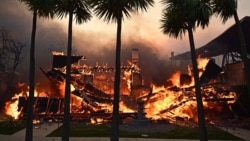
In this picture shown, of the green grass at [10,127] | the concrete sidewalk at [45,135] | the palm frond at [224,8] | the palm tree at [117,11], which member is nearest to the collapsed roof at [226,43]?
the concrete sidewalk at [45,135]

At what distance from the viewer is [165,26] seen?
14062mm

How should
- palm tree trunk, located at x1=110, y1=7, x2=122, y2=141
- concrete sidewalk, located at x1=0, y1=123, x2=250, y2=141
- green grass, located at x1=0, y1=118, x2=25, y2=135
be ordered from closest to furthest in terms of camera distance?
palm tree trunk, located at x1=110, y1=7, x2=122, y2=141
concrete sidewalk, located at x1=0, y1=123, x2=250, y2=141
green grass, located at x1=0, y1=118, x2=25, y2=135

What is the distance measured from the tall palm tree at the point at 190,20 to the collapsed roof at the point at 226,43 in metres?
17.5

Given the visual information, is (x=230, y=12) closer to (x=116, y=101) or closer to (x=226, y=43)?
(x=116, y=101)

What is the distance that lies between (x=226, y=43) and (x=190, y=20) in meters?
24.8

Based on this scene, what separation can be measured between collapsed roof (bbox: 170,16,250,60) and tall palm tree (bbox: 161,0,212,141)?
17.5 m

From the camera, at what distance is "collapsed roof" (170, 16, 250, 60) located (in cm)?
3041

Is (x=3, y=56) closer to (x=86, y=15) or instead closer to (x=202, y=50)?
(x=202, y=50)

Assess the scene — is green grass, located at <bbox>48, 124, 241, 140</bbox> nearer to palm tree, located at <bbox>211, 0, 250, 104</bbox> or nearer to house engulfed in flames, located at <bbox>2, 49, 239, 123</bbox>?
house engulfed in flames, located at <bbox>2, 49, 239, 123</bbox>

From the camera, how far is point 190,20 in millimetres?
12812

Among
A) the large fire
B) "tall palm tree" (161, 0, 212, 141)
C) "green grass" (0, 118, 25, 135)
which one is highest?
"tall palm tree" (161, 0, 212, 141)

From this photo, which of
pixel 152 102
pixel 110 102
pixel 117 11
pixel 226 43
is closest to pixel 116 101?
pixel 117 11

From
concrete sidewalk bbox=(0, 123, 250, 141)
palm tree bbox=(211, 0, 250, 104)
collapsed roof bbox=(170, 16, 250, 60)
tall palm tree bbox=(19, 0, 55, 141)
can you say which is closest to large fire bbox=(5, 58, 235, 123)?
concrete sidewalk bbox=(0, 123, 250, 141)

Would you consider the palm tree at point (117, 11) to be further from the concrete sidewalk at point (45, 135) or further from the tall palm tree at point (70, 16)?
the concrete sidewalk at point (45, 135)
